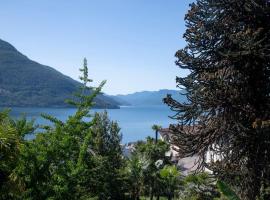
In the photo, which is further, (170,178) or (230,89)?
(170,178)

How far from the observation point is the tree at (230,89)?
1109cm

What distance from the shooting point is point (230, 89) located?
444 inches

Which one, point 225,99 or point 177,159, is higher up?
point 225,99

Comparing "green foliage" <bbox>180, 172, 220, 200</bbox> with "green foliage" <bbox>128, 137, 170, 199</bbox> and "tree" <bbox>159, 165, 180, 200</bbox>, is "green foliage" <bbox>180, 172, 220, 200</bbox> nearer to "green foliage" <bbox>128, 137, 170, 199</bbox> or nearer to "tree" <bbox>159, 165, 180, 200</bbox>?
"tree" <bbox>159, 165, 180, 200</bbox>

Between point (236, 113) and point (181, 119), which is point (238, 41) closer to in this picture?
point (236, 113)

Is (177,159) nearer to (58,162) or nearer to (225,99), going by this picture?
(225,99)

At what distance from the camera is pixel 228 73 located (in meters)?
11.6

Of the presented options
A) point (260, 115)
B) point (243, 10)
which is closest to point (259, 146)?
point (260, 115)

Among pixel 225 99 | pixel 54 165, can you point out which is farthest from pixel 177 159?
pixel 54 165

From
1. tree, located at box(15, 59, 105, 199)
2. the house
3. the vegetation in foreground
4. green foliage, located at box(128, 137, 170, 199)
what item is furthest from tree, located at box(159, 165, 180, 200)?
tree, located at box(15, 59, 105, 199)

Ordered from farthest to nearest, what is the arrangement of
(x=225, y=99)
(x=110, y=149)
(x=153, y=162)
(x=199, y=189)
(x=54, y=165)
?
(x=153, y=162)
(x=199, y=189)
(x=110, y=149)
(x=225, y=99)
(x=54, y=165)

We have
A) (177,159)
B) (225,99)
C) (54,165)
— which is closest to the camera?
(54,165)

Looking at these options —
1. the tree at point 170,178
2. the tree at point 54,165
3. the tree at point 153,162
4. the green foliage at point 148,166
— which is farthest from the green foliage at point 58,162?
the tree at point 153,162

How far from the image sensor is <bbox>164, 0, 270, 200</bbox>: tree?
11094mm
